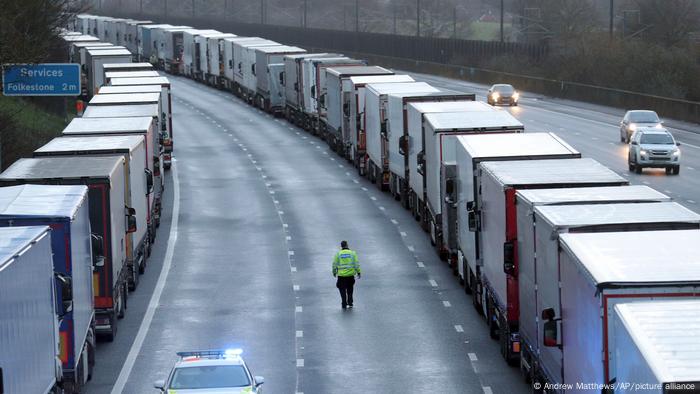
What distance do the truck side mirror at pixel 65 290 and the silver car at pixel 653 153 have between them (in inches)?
1491

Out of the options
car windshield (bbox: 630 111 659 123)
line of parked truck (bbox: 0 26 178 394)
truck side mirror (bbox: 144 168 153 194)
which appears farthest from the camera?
car windshield (bbox: 630 111 659 123)

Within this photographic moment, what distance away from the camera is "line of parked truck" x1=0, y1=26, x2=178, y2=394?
1791cm

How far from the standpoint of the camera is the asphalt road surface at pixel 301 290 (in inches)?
1055

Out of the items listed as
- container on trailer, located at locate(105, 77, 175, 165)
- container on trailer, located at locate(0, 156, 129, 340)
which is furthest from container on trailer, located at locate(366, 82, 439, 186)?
container on trailer, located at locate(0, 156, 129, 340)

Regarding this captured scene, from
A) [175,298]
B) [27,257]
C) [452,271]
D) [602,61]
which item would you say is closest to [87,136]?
[175,298]

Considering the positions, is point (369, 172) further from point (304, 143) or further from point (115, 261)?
point (115, 261)

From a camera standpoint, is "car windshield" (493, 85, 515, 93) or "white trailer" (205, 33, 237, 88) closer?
"car windshield" (493, 85, 515, 93)

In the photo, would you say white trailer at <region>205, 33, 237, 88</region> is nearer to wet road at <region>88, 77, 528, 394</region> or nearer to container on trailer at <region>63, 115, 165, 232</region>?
wet road at <region>88, 77, 528, 394</region>

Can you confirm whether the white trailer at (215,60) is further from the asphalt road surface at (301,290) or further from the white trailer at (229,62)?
the asphalt road surface at (301,290)

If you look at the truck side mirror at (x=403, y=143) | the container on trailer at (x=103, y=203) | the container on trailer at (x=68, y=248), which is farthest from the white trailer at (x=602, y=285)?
the truck side mirror at (x=403, y=143)

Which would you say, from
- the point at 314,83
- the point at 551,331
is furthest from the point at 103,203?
the point at 314,83

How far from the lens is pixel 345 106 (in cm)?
5953

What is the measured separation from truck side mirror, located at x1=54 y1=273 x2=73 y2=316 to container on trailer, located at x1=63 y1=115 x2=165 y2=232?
673 inches

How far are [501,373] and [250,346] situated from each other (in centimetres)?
529
